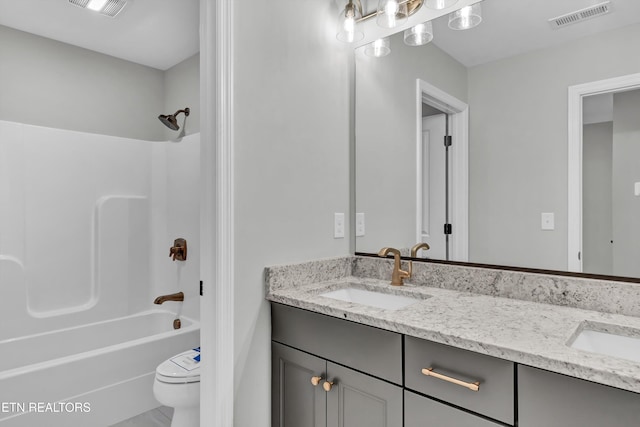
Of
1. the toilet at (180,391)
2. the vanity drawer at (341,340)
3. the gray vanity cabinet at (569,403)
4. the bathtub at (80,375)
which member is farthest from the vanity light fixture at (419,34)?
the bathtub at (80,375)

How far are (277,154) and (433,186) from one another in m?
0.73

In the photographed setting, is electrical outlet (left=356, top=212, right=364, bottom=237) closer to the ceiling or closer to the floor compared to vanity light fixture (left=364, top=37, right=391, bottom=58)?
closer to the floor

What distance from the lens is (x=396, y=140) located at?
5.98ft

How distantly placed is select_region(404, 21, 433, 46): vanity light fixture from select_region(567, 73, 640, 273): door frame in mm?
643

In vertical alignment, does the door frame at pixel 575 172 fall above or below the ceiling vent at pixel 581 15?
below

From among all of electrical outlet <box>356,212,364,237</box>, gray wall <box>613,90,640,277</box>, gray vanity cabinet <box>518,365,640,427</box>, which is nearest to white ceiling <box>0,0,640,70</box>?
gray wall <box>613,90,640,277</box>

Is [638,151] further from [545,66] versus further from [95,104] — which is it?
[95,104]

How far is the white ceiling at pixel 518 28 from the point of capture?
1.21 metres

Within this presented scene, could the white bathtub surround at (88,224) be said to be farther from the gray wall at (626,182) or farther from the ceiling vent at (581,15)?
the gray wall at (626,182)

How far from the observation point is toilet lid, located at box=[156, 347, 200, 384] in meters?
1.74

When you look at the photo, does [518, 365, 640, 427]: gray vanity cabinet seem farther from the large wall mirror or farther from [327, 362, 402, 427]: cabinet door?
the large wall mirror

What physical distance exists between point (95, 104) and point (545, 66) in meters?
3.11

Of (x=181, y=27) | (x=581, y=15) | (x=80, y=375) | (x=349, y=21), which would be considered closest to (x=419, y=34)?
(x=349, y=21)

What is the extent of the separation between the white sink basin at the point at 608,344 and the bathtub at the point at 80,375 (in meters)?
2.29
